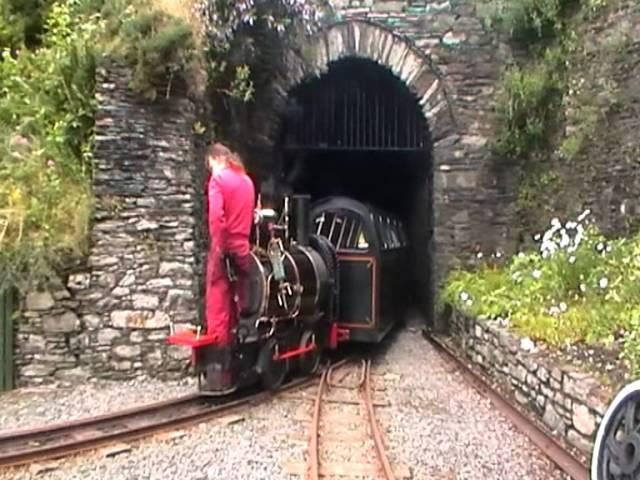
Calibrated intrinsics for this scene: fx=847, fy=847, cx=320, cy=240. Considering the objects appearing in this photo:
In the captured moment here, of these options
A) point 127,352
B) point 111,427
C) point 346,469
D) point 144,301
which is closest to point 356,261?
point 144,301

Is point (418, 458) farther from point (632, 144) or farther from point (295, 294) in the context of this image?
point (632, 144)

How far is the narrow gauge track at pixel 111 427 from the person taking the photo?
20.8 feet

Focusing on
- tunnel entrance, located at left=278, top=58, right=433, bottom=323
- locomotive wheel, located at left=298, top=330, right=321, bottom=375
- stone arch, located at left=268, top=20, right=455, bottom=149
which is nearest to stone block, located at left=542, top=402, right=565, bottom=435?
locomotive wheel, located at left=298, top=330, right=321, bottom=375

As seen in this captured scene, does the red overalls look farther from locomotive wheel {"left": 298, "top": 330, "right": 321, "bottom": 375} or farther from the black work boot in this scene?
locomotive wheel {"left": 298, "top": 330, "right": 321, "bottom": 375}

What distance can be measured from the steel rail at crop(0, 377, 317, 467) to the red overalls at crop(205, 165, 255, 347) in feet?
2.34

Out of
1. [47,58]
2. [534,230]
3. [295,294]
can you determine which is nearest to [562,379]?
[295,294]

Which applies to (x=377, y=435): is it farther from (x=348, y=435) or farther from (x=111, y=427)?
(x=111, y=427)

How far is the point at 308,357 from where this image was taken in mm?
10141

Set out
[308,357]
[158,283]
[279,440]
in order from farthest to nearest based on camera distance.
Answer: [308,357] → [158,283] → [279,440]

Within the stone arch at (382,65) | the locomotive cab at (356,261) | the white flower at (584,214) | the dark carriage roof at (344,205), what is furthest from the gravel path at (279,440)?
the stone arch at (382,65)

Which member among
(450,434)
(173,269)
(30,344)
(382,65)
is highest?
(382,65)

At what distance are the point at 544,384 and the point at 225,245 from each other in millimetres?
3153

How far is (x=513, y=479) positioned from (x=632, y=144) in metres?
6.23

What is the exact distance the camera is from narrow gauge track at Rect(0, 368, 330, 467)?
6326mm
